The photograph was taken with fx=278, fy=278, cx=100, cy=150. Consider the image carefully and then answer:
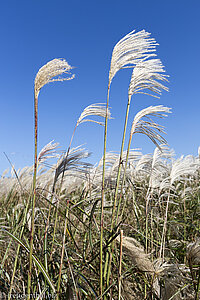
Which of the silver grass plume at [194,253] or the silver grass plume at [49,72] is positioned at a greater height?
the silver grass plume at [49,72]

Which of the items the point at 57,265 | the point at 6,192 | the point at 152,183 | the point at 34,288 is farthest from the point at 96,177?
the point at 6,192

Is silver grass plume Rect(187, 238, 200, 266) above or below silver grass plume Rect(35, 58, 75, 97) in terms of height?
below

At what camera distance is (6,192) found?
4203 millimetres

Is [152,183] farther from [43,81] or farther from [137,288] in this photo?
[43,81]

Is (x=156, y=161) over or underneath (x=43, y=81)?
underneath

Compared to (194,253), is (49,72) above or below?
above

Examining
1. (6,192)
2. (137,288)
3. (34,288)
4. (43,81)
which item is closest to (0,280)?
(34,288)

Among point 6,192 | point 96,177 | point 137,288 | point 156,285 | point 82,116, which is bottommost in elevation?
point 137,288

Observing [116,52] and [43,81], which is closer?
[43,81]

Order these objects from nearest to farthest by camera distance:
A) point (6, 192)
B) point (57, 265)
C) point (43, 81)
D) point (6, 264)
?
1. point (43, 81)
2. point (57, 265)
3. point (6, 264)
4. point (6, 192)

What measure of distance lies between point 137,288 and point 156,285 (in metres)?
0.40

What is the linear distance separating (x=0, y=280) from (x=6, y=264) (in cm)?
43

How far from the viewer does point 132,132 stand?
1700 mm

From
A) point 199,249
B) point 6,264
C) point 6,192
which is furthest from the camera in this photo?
point 6,192
